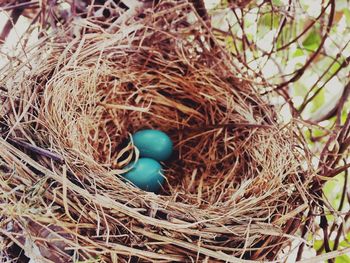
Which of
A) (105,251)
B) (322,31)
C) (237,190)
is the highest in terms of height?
(322,31)

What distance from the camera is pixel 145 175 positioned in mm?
1302

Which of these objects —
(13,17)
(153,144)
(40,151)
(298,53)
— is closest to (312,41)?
(298,53)

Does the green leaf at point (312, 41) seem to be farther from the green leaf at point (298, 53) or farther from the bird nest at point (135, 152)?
the bird nest at point (135, 152)

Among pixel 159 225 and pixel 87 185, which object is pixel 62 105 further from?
pixel 159 225

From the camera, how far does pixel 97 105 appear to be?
1.34 metres

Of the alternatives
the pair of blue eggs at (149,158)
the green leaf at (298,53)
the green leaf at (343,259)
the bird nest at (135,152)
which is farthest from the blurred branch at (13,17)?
the green leaf at (343,259)

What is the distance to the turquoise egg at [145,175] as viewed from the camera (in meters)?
1.30

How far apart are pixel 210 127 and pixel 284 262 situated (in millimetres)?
404

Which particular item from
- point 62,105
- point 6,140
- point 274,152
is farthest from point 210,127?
point 6,140

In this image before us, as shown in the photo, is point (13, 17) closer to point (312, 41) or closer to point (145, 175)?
point (145, 175)

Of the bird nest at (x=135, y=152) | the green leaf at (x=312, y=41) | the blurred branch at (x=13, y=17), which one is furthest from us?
the green leaf at (x=312, y=41)

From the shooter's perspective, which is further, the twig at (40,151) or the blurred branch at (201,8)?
the blurred branch at (201,8)

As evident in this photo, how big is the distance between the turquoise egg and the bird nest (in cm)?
2

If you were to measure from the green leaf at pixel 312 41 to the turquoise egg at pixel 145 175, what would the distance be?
51cm
